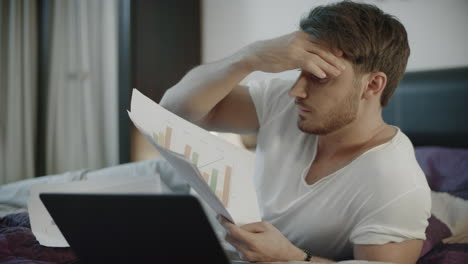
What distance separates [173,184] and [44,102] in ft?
5.04

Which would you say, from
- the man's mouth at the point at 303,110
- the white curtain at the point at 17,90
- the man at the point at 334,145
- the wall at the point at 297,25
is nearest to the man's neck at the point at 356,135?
the man at the point at 334,145

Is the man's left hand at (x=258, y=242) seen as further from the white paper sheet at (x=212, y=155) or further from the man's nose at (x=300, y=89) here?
the man's nose at (x=300, y=89)

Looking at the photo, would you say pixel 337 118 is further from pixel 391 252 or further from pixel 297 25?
pixel 297 25

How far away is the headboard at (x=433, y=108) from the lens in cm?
192

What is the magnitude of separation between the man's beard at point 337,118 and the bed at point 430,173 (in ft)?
1.34

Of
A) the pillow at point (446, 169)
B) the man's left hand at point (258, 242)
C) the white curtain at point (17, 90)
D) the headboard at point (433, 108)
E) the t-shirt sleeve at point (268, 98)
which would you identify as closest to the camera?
the man's left hand at point (258, 242)

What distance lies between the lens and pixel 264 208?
1.22 meters

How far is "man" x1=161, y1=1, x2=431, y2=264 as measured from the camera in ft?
3.08

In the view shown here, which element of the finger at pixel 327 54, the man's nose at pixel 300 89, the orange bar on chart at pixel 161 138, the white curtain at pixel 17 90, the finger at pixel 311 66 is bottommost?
the white curtain at pixel 17 90

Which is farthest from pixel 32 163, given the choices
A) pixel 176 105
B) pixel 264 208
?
pixel 264 208

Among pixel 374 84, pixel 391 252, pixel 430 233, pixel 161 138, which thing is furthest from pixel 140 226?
pixel 430 233

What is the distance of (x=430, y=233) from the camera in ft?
4.09

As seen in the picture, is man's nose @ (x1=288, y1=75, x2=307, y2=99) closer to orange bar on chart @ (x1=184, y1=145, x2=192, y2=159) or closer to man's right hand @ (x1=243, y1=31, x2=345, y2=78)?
man's right hand @ (x1=243, y1=31, x2=345, y2=78)

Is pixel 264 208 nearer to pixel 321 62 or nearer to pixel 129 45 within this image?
pixel 321 62
